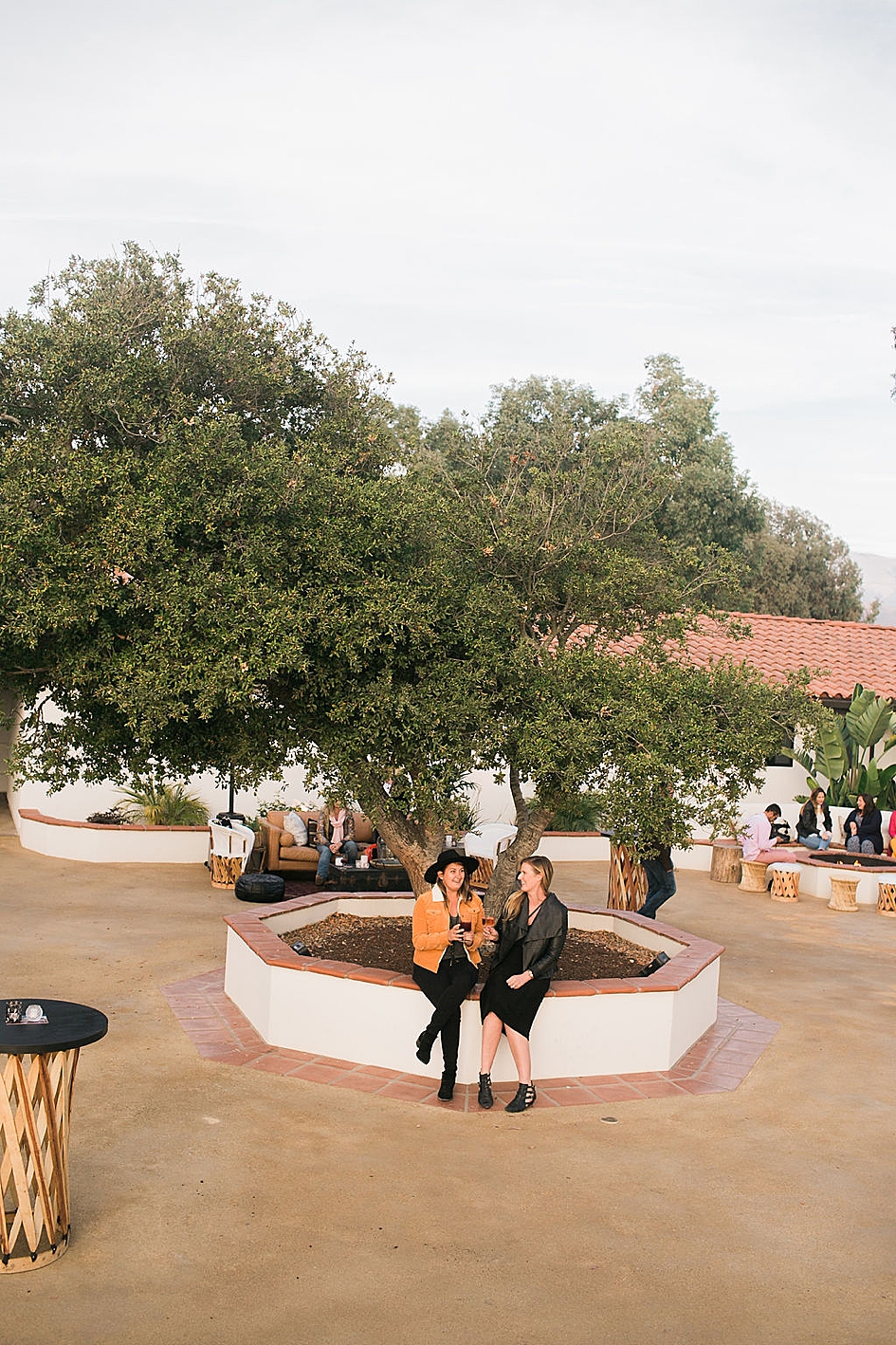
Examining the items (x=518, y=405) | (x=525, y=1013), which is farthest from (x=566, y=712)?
(x=518, y=405)

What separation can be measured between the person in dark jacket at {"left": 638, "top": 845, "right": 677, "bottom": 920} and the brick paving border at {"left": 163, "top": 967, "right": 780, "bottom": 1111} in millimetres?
2916

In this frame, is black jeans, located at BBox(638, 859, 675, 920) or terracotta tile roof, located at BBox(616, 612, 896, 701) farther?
terracotta tile roof, located at BBox(616, 612, 896, 701)

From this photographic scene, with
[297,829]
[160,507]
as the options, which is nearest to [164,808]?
[297,829]

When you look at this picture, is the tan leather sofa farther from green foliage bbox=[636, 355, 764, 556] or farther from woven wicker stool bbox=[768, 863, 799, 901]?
green foliage bbox=[636, 355, 764, 556]

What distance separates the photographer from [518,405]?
30.6m

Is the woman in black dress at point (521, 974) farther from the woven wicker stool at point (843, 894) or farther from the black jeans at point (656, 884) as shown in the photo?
the woven wicker stool at point (843, 894)

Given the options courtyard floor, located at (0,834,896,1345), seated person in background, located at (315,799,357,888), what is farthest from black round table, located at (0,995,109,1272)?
seated person in background, located at (315,799,357,888)

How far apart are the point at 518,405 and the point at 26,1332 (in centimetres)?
2803

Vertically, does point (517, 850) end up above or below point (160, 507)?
below

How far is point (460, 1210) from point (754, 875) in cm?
1197

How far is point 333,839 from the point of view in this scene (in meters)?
14.8

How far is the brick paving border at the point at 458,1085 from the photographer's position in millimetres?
7562

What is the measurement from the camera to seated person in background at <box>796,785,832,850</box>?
18.5 m

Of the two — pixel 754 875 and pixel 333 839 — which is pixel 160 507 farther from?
pixel 754 875
